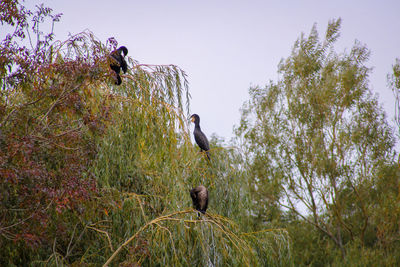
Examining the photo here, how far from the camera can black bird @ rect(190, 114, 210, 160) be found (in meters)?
6.36

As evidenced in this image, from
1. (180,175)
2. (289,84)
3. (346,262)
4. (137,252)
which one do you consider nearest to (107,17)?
(289,84)

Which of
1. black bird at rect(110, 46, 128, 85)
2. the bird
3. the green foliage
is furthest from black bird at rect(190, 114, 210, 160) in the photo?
black bird at rect(110, 46, 128, 85)

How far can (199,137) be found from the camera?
6465mm

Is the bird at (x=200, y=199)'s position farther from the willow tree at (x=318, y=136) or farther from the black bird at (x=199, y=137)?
the willow tree at (x=318, y=136)

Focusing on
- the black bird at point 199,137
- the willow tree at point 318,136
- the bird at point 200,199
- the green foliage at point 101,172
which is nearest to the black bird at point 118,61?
the green foliage at point 101,172

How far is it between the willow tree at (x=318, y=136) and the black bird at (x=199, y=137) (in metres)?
6.31

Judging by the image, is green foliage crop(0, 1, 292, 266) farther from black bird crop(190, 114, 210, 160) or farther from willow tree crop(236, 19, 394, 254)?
willow tree crop(236, 19, 394, 254)

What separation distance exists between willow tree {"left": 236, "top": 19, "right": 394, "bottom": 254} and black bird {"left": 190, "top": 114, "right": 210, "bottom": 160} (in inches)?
248

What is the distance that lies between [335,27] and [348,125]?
2.82m

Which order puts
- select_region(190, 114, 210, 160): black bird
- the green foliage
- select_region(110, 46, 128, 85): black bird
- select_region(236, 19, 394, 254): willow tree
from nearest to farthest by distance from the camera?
the green foliage
select_region(110, 46, 128, 85): black bird
select_region(190, 114, 210, 160): black bird
select_region(236, 19, 394, 254): willow tree

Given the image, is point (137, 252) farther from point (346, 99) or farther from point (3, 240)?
point (346, 99)

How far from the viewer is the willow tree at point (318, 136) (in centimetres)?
1283

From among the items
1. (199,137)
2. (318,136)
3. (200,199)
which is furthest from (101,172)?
(318,136)

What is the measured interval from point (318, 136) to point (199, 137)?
276 inches
